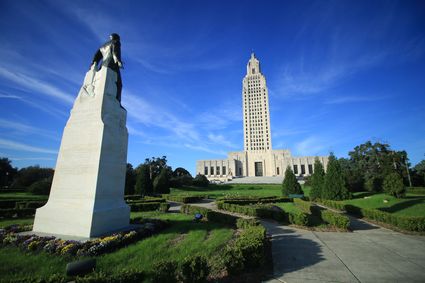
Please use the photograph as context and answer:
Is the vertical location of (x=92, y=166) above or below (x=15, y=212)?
above

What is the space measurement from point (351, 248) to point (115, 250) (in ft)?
29.7

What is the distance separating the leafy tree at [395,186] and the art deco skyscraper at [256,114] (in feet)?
241

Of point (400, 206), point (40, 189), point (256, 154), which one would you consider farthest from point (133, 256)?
point (256, 154)

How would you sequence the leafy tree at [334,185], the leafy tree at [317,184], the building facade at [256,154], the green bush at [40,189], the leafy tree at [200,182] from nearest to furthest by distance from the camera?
the leafy tree at [334,185], the leafy tree at [317,184], the green bush at [40,189], the leafy tree at [200,182], the building facade at [256,154]

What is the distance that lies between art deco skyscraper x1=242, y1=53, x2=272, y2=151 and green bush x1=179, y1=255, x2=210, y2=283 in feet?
308

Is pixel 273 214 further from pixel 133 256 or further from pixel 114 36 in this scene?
pixel 114 36

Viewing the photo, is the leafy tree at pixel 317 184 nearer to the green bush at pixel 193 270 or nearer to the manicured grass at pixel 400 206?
the manicured grass at pixel 400 206

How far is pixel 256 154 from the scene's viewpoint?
9650 cm

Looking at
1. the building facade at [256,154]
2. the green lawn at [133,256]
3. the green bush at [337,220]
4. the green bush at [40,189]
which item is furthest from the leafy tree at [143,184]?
the building facade at [256,154]

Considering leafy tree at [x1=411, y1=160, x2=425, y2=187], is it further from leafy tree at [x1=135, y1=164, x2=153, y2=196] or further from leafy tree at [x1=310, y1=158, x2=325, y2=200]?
leafy tree at [x1=135, y1=164, x2=153, y2=196]

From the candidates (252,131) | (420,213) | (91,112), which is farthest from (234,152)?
(91,112)

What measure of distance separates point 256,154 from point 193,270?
93.7 m

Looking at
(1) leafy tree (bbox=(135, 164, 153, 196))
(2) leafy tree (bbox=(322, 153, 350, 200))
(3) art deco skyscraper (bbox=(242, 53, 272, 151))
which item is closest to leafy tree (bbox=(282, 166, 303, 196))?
(2) leafy tree (bbox=(322, 153, 350, 200))

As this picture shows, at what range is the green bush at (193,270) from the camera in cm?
502
